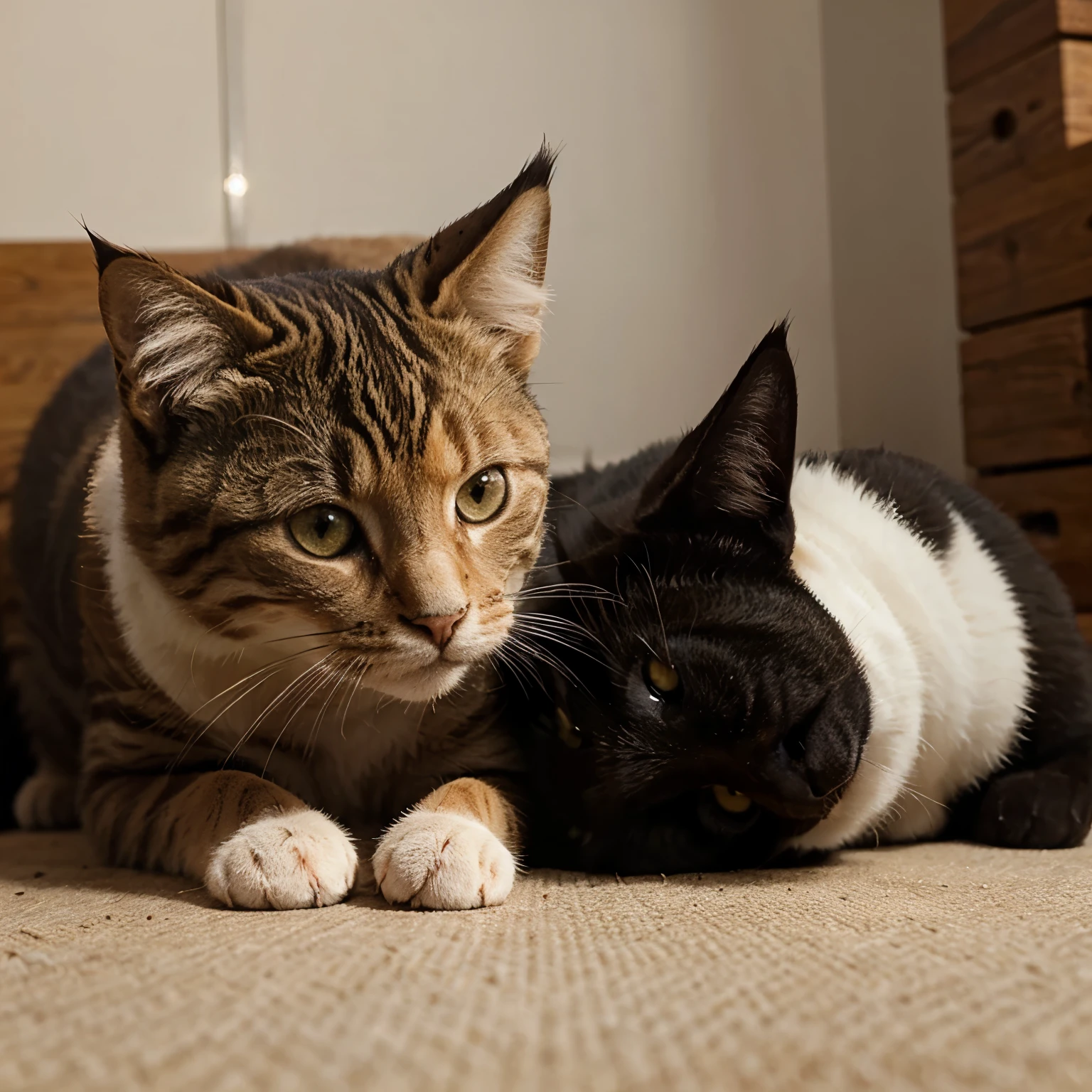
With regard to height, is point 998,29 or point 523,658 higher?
point 998,29

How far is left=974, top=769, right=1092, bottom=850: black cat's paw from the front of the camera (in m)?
1.25

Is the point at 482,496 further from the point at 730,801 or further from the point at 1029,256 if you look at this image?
the point at 1029,256

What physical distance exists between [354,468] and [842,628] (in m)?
0.58

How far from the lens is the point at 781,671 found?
3.41 ft

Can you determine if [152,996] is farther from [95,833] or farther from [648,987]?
[95,833]

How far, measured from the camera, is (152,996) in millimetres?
605

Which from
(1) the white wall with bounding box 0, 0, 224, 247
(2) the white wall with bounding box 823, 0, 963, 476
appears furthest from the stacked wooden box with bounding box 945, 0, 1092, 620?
(1) the white wall with bounding box 0, 0, 224, 247

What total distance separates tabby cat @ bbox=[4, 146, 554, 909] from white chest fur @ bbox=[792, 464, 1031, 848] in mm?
395

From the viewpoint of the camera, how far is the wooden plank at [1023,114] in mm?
2016

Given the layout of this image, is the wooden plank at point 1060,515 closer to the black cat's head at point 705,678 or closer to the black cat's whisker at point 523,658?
the black cat's head at point 705,678

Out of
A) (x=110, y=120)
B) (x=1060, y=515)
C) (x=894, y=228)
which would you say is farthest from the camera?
(x=894, y=228)

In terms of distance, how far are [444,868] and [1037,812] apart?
0.78 meters

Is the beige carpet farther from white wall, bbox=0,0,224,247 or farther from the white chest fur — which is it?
white wall, bbox=0,0,224,247

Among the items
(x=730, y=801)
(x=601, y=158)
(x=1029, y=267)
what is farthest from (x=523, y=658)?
(x=601, y=158)
